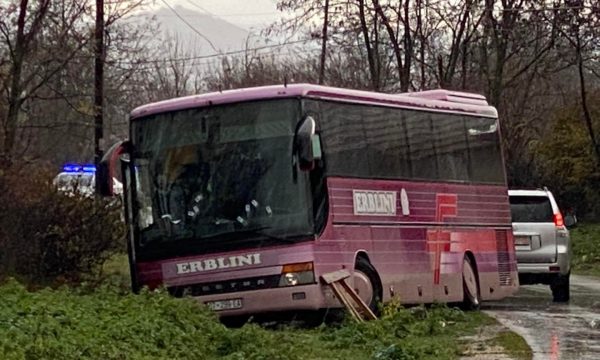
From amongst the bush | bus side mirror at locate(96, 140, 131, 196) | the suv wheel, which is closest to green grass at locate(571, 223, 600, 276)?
the suv wheel

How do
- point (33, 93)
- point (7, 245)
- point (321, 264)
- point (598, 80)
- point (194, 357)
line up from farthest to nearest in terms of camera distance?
point (598, 80)
point (33, 93)
point (7, 245)
point (321, 264)
point (194, 357)

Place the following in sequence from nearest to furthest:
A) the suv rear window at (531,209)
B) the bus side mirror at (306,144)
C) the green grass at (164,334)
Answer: the green grass at (164,334) < the bus side mirror at (306,144) < the suv rear window at (531,209)

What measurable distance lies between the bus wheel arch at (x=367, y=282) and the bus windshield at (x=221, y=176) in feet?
4.83

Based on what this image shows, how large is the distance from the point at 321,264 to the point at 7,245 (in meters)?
6.43

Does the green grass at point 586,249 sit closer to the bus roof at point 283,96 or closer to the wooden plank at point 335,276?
the bus roof at point 283,96

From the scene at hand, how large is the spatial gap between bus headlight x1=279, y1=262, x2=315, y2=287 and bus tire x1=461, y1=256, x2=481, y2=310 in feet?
18.2

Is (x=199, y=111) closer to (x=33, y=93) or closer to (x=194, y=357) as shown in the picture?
(x=194, y=357)

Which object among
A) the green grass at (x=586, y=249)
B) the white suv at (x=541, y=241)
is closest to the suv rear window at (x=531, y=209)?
Result: the white suv at (x=541, y=241)

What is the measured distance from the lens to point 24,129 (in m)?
27.5


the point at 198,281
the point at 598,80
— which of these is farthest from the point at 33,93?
the point at 598,80

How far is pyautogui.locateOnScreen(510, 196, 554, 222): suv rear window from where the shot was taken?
23.5 m

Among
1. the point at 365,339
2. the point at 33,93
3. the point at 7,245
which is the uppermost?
the point at 33,93

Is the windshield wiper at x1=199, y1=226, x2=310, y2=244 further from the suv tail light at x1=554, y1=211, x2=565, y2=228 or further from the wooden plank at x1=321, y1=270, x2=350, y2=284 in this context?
the suv tail light at x1=554, y1=211, x2=565, y2=228

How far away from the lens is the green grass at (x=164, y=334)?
10789 mm
